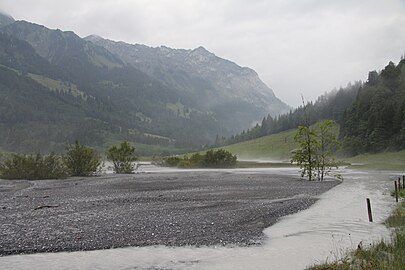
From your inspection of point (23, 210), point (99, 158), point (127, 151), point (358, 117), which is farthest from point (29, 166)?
point (358, 117)

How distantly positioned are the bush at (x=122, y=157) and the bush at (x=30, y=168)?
1525 centimetres

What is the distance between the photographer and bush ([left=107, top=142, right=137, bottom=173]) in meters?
81.4

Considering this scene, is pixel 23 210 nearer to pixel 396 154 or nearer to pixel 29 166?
pixel 29 166

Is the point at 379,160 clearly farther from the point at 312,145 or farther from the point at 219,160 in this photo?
the point at 312,145

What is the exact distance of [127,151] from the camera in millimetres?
81625

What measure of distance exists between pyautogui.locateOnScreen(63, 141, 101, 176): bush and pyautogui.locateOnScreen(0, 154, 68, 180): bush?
398 centimetres

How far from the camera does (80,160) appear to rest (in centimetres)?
7244

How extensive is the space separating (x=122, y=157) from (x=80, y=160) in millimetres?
11558

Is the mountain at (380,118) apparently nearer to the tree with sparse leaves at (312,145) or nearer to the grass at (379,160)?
the grass at (379,160)

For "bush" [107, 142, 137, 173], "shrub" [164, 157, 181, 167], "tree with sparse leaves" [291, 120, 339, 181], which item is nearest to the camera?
"tree with sparse leaves" [291, 120, 339, 181]

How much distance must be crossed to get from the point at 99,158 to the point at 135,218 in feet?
174

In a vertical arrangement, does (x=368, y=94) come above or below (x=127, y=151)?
above

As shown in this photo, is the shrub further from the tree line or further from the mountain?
the mountain

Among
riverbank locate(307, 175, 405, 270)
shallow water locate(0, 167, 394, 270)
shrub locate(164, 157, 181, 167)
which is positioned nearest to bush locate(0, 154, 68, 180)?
shallow water locate(0, 167, 394, 270)
